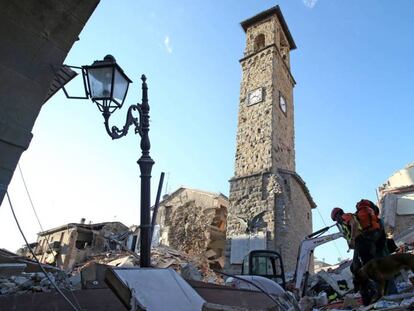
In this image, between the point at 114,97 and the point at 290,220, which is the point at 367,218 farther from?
the point at 290,220

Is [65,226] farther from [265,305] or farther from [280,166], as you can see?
[265,305]

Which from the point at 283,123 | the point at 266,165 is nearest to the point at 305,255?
the point at 266,165

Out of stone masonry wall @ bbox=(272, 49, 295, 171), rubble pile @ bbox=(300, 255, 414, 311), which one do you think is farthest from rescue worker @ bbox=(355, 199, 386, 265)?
stone masonry wall @ bbox=(272, 49, 295, 171)

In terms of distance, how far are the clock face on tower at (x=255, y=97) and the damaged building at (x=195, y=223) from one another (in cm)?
820

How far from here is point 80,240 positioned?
2672cm

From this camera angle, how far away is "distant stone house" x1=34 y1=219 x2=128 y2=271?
993 inches

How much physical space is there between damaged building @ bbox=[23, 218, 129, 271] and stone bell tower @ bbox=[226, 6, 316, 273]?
13.2 metres

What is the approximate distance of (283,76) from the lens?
18.1 m

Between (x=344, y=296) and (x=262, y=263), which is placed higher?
(x=262, y=263)

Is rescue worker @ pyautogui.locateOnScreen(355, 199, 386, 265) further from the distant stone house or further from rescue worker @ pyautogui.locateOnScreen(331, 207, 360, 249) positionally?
the distant stone house

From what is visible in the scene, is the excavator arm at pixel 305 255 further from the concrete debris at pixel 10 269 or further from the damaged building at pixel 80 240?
the damaged building at pixel 80 240

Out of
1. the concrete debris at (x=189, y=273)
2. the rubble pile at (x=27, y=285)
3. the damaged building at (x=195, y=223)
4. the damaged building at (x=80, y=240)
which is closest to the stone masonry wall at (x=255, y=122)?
the concrete debris at (x=189, y=273)

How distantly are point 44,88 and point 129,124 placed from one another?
125 centimetres

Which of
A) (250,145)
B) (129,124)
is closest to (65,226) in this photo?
(250,145)
